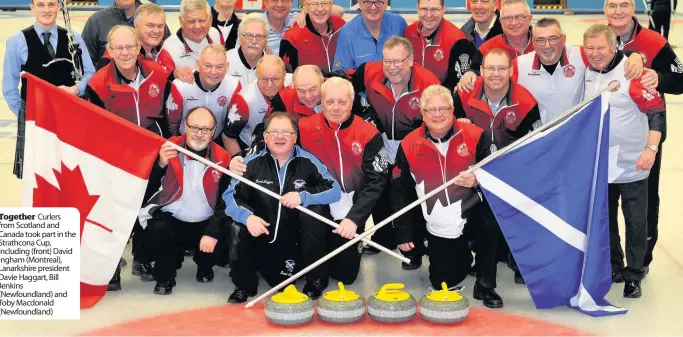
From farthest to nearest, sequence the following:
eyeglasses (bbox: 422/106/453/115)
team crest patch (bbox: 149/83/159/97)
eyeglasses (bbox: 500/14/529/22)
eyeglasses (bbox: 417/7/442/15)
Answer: eyeglasses (bbox: 417/7/442/15)
eyeglasses (bbox: 500/14/529/22)
team crest patch (bbox: 149/83/159/97)
eyeglasses (bbox: 422/106/453/115)

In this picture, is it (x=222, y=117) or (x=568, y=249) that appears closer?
(x=568, y=249)

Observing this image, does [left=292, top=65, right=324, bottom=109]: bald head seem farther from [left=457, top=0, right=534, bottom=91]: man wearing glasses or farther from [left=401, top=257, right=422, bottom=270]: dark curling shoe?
[left=401, top=257, right=422, bottom=270]: dark curling shoe

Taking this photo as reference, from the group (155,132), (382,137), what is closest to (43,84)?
(155,132)

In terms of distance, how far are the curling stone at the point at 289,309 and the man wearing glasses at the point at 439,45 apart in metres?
2.37

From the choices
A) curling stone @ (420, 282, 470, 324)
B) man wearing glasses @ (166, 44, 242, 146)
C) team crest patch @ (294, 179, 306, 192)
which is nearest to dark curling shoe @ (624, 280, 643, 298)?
curling stone @ (420, 282, 470, 324)

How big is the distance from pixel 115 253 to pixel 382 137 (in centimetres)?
191

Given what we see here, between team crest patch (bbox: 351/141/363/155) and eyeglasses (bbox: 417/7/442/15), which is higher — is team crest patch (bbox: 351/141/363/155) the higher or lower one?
the lower one

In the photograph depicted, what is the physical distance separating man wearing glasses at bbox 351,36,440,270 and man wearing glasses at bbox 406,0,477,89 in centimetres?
50

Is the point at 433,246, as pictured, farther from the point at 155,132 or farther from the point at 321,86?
the point at 155,132

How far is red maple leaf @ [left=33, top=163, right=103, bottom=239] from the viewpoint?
6.54 meters

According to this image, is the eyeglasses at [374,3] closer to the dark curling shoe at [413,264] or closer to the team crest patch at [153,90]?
the team crest patch at [153,90]

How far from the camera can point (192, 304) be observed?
6.56m

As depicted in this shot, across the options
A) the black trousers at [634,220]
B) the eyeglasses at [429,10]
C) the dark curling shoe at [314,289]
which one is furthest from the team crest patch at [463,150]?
the eyeglasses at [429,10]

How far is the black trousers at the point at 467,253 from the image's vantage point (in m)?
6.61
